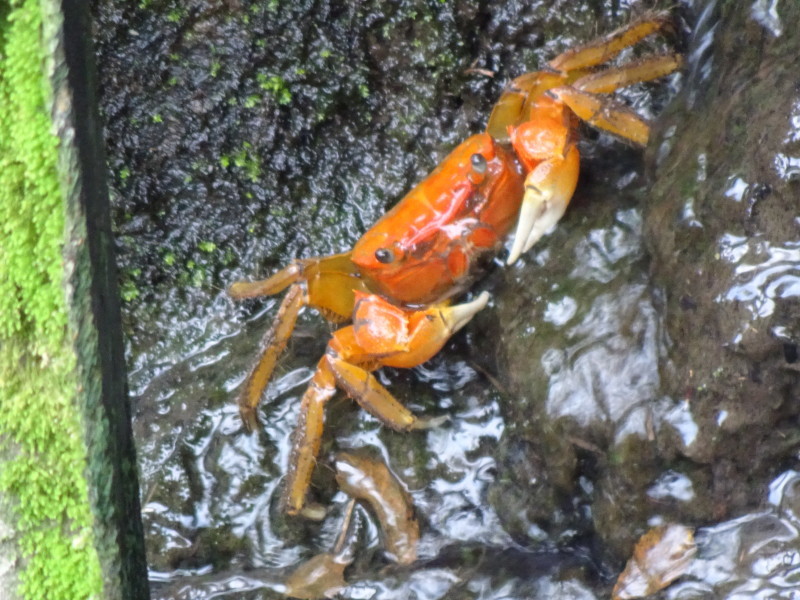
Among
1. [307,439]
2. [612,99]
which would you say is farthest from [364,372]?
[612,99]

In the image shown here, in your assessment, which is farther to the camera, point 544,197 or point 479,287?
point 479,287

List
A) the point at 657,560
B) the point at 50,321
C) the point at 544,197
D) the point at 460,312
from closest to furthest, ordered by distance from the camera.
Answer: the point at 50,321 → the point at 657,560 → the point at 544,197 → the point at 460,312

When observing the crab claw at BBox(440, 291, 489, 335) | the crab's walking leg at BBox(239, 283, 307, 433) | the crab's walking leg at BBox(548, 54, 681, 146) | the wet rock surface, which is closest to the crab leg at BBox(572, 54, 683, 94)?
the crab's walking leg at BBox(548, 54, 681, 146)

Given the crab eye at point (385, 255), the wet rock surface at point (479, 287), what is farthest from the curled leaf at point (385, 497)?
the crab eye at point (385, 255)

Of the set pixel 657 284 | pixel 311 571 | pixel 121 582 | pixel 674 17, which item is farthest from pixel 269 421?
pixel 674 17

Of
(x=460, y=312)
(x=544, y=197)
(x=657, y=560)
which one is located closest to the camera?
(x=657, y=560)

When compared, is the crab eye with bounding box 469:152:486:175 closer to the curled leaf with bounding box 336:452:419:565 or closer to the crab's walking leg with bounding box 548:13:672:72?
the crab's walking leg with bounding box 548:13:672:72

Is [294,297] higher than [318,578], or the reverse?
[294,297]

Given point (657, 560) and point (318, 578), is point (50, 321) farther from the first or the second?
point (657, 560)
